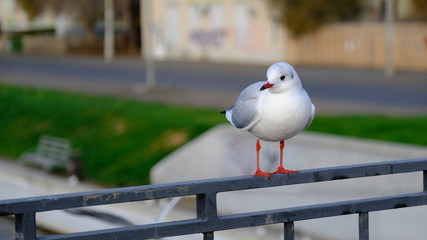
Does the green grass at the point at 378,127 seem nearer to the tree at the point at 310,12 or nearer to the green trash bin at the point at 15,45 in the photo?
the tree at the point at 310,12

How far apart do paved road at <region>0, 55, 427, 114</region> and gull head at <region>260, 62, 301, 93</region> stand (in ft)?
58.4

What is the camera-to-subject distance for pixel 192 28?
52.1 metres

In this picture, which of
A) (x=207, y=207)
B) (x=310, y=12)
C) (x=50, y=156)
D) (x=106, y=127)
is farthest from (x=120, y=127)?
(x=310, y=12)

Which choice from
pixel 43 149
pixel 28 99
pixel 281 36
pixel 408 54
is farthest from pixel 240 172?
pixel 281 36

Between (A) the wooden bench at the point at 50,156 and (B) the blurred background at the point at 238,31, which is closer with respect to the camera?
(A) the wooden bench at the point at 50,156

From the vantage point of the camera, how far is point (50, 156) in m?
21.9

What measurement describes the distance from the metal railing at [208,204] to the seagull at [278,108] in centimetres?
20

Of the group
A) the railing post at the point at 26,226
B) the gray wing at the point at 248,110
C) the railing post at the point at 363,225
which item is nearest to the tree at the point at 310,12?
the gray wing at the point at 248,110

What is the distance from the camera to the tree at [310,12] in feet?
141

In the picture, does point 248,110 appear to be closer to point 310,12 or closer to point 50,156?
point 50,156

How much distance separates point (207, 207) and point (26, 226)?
912mm

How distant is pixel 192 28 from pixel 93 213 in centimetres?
3734

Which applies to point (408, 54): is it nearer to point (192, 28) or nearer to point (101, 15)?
point (192, 28)

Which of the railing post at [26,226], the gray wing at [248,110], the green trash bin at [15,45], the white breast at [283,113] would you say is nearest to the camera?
the railing post at [26,226]
